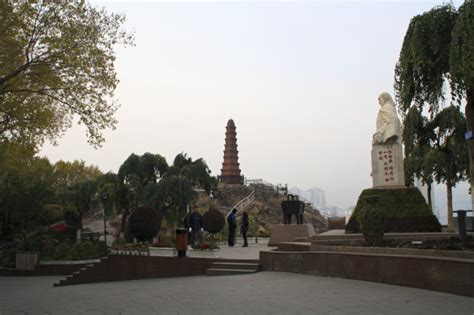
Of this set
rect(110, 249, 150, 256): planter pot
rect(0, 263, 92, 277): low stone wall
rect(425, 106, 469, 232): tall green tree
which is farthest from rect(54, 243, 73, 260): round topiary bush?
rect(425, 106, 469, 232): tall green tree

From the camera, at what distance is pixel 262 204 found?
6600 cm

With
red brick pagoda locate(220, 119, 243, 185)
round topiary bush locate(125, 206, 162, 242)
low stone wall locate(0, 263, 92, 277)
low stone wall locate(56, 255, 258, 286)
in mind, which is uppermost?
red brick pagoda locate(220, 119, 243, 185)

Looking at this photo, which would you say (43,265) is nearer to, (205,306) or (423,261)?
(205,306)

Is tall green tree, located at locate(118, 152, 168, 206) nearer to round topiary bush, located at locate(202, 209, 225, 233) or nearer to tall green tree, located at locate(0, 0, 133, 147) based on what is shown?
round topiary bush, located at locate(202, 209, 225, 233)

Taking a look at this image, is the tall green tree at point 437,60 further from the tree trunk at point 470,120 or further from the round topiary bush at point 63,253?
the round topiary bush at point 63,253

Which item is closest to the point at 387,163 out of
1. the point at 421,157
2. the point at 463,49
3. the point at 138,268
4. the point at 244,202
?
the point at 421,157

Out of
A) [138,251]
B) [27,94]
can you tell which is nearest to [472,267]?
[138,251]

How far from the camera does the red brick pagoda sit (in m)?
77.2

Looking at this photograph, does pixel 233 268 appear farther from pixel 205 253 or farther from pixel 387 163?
pixel 387 163

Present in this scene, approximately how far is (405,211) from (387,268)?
6164 millimetres

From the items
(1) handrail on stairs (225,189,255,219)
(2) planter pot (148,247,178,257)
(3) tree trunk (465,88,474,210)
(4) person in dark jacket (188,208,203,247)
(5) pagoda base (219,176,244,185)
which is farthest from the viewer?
(5) pagoda base (219,176,244,185)

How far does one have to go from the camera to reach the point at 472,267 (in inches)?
275

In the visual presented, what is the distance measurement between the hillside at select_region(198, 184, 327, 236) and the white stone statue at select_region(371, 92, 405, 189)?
40328 mm

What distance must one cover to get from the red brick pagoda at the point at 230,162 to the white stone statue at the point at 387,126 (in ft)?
199
